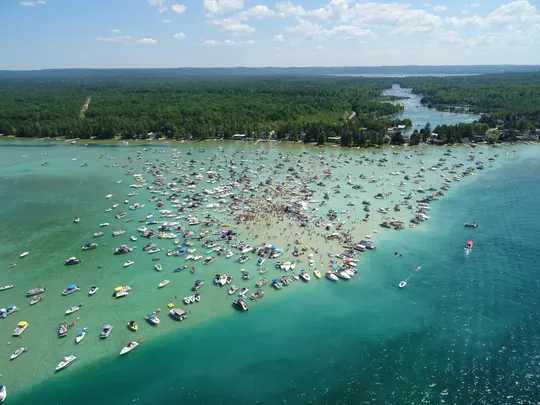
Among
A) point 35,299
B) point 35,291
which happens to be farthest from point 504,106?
point 35,299

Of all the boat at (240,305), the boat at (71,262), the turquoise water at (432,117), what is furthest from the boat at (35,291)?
the turquoise water at (432,117)

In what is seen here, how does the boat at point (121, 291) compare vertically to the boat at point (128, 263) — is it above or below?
below

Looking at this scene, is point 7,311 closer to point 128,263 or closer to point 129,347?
point 128,263

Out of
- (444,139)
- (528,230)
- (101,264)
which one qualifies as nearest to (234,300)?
(101,264)

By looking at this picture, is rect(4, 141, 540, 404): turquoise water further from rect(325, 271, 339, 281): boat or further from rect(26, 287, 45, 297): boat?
rect(26, 287, 45, 297): boat

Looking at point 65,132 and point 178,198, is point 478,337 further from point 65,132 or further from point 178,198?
point 65,132

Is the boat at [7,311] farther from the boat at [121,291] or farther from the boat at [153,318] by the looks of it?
the boat at [153,318]
